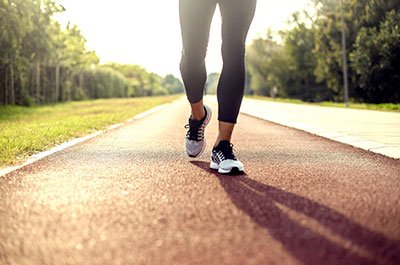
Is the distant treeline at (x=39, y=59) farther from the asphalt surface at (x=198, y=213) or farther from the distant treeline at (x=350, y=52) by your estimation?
the distant treeline at (x=350, y=52)

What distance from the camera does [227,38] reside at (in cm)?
368

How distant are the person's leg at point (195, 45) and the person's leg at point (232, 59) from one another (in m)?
0.14

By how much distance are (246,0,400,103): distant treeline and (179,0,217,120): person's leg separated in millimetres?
24739

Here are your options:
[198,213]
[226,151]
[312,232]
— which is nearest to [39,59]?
[226,151]

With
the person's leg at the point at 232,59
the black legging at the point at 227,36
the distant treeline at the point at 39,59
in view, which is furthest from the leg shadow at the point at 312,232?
the distant treeline at the point at 39,59

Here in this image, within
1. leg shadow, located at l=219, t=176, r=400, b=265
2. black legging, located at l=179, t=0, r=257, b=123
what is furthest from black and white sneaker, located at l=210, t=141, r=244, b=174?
leg shadow, located at l=219, t=176, r=400, b=265

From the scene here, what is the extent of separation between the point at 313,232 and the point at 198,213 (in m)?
0.53

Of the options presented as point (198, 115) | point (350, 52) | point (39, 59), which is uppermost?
point (350, 52)

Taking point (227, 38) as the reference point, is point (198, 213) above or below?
below

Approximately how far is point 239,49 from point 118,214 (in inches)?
73.6

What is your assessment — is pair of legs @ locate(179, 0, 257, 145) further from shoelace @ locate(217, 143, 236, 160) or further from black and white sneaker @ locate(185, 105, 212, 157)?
black and white sneaker @ locate(185, 105, 212, 157)

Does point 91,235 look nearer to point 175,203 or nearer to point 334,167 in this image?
point 175,203

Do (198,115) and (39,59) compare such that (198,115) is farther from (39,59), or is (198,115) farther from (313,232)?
(39,59)

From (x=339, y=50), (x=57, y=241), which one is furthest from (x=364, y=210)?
(x=339, y=50)
